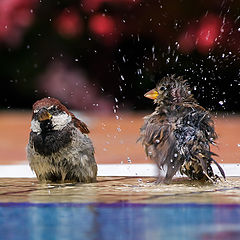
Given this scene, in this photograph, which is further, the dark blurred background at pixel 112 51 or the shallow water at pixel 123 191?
the dark blurred background at pixel 112 51

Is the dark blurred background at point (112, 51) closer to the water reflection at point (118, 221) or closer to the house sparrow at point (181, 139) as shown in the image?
the house sparrow at point (181, 139)

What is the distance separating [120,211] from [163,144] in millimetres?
917

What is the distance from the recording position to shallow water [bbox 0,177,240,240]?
1570 millimetres

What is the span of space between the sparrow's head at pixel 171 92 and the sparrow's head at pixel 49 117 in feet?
1.20

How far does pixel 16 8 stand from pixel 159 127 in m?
4.10

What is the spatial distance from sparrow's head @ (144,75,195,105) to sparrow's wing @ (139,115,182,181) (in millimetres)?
95

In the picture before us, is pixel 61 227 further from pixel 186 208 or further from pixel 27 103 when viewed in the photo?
pixel 27 103

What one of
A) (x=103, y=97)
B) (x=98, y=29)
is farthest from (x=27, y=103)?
(x=98, y=29)

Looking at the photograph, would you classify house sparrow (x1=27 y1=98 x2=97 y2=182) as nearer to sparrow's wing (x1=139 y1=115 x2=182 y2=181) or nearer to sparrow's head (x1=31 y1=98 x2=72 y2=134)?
sparrow's head (x1=31 y1=98 x2=72 y2=134)

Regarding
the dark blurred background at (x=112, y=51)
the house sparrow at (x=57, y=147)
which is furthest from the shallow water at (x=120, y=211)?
the dark blurred background at (x=112, y=51)

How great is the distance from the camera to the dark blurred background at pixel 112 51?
22.6 feet

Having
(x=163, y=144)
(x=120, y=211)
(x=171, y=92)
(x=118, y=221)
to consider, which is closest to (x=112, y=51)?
(x=171, y=92)

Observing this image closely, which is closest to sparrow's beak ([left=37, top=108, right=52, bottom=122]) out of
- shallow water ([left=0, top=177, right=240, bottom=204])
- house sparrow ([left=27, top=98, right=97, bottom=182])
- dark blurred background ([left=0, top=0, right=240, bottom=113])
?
house sparrow ([left=27, top=98, right=97, bottom=182])

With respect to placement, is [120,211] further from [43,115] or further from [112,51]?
[112,51]
